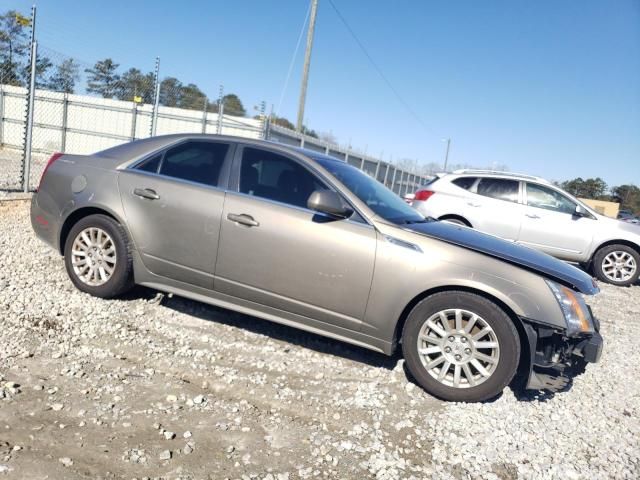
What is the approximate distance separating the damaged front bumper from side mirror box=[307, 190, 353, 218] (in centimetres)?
147

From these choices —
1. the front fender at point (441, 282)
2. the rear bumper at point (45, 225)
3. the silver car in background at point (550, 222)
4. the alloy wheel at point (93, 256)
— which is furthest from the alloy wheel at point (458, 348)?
the silver car in background at point (550, 222)

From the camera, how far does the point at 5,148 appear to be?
19406 mm

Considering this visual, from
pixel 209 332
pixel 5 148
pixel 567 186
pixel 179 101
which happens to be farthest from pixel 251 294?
pixel 567 186

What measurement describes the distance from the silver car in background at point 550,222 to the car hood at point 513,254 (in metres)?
4.72

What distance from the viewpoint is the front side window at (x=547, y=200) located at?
28.6 ft

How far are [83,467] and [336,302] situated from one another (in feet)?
6.26

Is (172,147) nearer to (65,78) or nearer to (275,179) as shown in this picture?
(275,179)

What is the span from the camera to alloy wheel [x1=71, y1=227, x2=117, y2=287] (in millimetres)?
4328

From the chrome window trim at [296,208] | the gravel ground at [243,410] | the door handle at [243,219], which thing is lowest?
the gravel ground at [243,410]

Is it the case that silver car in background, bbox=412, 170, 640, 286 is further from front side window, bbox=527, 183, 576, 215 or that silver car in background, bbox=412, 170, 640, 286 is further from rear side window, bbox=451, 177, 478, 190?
rear side window, bbox=451, 177, 478, 190

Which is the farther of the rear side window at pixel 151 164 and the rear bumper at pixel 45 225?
the rear bumper at pixel 45 225

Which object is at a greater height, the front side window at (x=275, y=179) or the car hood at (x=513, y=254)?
the front side window at (x=275, y=179)

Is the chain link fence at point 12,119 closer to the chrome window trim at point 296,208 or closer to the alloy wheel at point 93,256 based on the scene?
the alloy wheel at point 93,256

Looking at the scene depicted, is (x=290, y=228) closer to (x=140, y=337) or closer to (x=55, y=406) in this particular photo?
(x=140, y=337)
